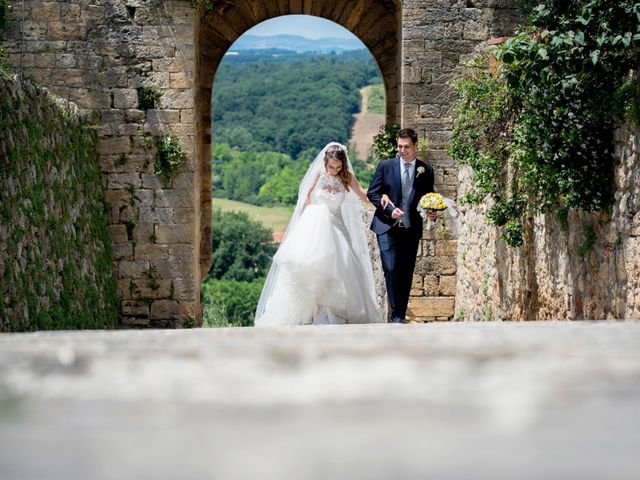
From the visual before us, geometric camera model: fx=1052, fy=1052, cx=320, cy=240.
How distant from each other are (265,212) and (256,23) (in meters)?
44.3

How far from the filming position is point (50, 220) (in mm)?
8336

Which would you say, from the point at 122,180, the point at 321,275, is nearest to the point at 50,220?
the point at 321,275

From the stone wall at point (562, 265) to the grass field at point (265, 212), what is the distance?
4311 cm

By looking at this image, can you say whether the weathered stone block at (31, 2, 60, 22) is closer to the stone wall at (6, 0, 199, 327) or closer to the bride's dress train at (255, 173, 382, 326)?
the stone wall at (6, 0, 199, 327)

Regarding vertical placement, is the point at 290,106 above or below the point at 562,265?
above

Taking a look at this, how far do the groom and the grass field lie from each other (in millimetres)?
45026

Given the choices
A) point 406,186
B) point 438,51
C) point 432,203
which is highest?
point 438,51

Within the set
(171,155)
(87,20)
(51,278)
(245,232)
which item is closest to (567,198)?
(51,278)

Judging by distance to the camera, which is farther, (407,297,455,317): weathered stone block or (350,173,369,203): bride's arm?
(407,297,455,317): weathered stone block

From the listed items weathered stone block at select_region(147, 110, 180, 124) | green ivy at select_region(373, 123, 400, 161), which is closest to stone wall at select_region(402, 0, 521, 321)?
green ivy at select_region(373, 123, 400, 161)

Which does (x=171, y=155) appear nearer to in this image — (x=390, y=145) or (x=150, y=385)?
(x=390, y=145)

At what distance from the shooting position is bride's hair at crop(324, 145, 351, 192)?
8805mm

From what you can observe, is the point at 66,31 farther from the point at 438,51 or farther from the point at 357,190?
the point at 357,190

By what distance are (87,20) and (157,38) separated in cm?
75
